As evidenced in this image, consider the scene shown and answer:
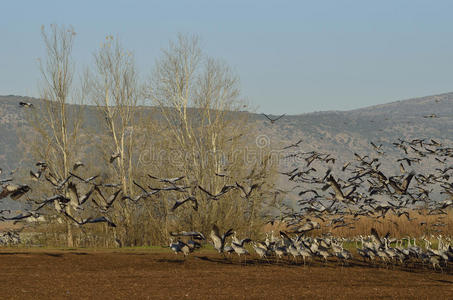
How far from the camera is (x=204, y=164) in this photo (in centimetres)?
3997

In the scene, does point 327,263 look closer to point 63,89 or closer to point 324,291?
point 324,291

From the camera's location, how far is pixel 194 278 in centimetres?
2180

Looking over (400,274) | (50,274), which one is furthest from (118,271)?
(400,274)

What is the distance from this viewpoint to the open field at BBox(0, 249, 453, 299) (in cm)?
1827

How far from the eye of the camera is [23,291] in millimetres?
18484

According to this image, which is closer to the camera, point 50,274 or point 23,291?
point 23,291

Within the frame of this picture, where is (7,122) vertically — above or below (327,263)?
above

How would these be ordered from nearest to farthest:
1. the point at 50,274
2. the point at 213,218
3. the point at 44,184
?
the point at 50,274 < the point at 213,218 < the point at 44,184

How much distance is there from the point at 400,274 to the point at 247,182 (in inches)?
700

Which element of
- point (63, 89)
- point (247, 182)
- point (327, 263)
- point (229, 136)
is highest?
point (63, 89)

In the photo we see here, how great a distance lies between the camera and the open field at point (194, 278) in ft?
59.9

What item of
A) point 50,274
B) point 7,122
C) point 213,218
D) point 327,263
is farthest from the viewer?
point 7,122

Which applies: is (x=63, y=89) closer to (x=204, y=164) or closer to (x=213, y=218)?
(x=204, y=164)

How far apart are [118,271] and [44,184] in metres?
23.3
